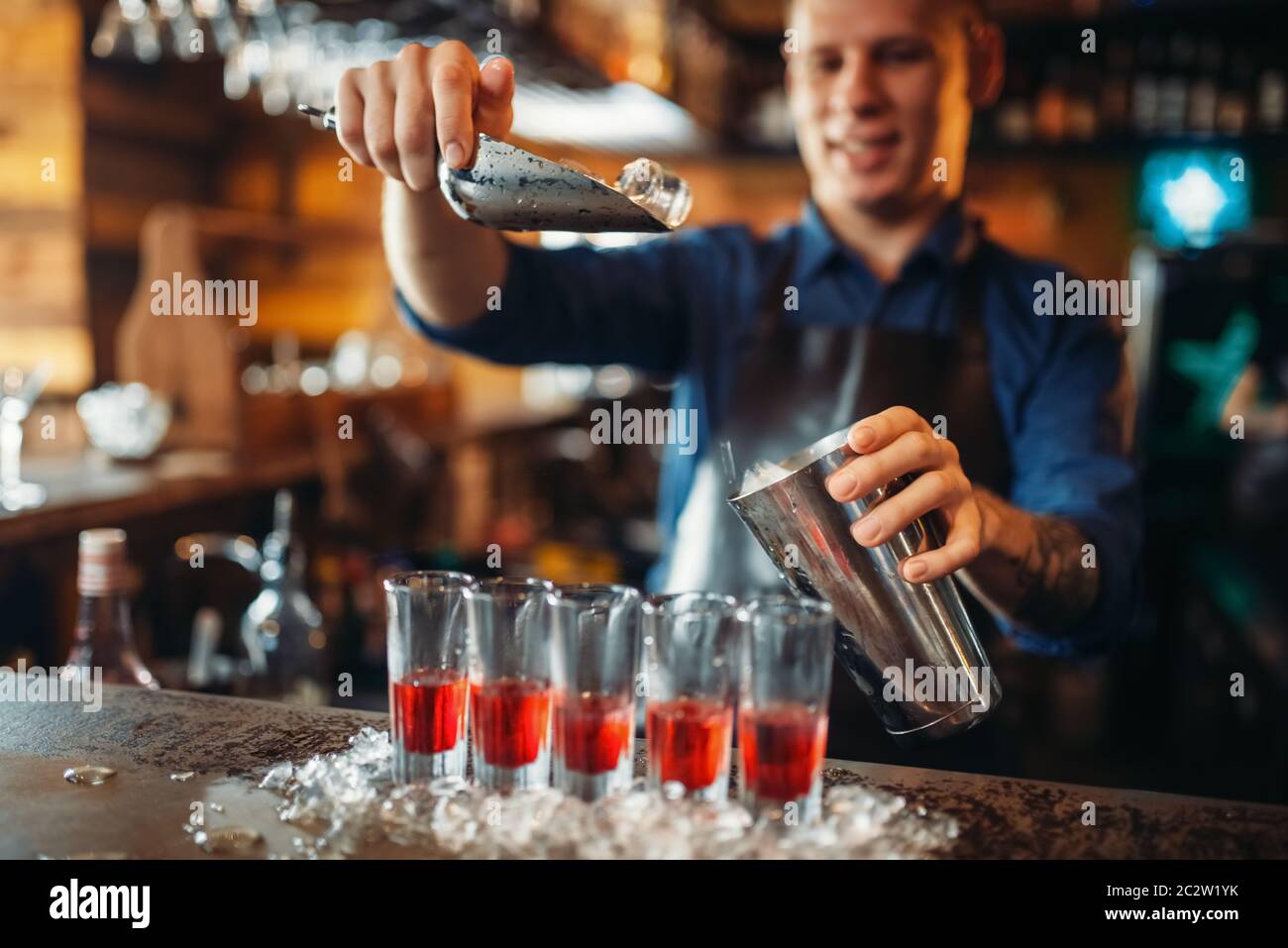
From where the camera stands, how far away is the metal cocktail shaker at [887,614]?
907mm

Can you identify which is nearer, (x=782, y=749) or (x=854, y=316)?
(x=782, y=749)

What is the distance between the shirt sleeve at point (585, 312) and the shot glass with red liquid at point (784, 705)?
94 cm

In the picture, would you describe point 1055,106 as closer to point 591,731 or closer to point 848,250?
point 848,250

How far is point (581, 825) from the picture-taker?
2.65 ft

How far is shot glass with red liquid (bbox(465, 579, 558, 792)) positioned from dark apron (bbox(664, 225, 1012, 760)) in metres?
0.84

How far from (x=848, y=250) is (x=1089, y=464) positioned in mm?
494

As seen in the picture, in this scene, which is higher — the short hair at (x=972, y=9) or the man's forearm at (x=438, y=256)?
the short hair at (x=972, y=9)

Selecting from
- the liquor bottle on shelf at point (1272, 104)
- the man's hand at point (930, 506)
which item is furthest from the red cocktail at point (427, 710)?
the liquor bottle on shelf at point (1272, 104)

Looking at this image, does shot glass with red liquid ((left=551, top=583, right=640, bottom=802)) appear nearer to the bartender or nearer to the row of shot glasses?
the row of shot glasses

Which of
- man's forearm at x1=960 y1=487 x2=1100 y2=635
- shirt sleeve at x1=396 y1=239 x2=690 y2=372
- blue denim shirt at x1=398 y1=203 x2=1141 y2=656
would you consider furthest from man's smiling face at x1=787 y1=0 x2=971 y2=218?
man's forearm at x1=960 y1=487 x2=1100 y2=635

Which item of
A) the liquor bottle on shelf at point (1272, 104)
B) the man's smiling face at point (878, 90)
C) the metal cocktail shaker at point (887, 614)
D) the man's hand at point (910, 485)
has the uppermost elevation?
the liquor bottle on shelf at point (1272, 104)

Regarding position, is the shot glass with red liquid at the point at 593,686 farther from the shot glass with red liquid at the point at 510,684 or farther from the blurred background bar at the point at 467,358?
the blurred background bar at the point at 467,358

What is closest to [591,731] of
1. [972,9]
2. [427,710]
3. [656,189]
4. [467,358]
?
[427,710]

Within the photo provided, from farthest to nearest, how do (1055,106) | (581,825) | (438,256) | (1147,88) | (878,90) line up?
(1055,106) → (1147,88) → (878,90) → (438,256) → (581,825)
